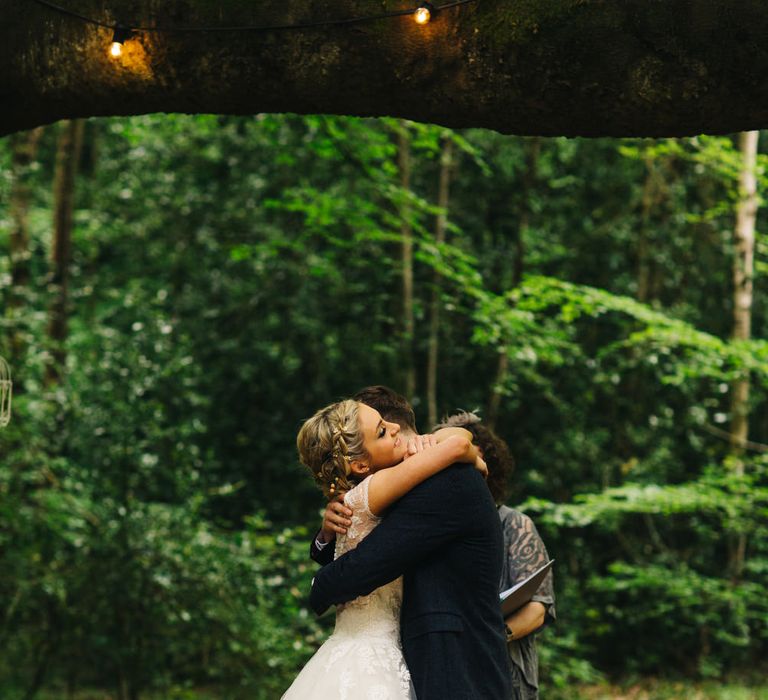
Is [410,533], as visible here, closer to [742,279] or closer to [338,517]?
[338,517]

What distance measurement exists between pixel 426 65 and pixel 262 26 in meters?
0.43

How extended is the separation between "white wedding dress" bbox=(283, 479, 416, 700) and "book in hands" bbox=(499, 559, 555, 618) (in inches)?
23.3

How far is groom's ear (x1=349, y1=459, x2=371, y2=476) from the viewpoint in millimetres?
2349

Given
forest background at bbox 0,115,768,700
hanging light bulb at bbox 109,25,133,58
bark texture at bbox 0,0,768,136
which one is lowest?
forest background at bbox 0,115,768,700

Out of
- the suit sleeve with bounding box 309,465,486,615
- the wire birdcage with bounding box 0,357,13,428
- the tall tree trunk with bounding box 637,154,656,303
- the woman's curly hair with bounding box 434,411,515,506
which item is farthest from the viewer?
the tall tree trunk with bounding box 637,154,656,303

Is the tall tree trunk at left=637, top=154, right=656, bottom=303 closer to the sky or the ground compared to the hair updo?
closer to the sky

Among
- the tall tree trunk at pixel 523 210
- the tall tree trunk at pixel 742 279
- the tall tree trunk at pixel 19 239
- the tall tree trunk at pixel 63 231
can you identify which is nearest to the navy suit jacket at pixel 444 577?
the tall tree trunk at pixel 19 239

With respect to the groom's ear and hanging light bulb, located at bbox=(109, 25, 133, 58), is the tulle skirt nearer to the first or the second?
the groom's ear

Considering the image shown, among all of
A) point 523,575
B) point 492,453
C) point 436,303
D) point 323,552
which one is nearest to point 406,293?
point 436,303

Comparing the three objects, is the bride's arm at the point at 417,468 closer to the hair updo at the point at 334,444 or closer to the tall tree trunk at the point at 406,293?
the hair updo at the point at 334,444

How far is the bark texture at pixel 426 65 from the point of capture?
2.06m

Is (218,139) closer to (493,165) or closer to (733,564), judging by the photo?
(493,165)

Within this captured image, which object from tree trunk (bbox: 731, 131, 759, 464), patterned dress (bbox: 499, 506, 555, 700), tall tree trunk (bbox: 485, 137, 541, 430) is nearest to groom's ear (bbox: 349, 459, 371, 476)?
patterned dress (bbox: 499, 506, 555, 700)

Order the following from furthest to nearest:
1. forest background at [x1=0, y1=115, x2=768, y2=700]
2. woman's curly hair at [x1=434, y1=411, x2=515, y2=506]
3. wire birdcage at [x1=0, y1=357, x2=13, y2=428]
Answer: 1. forest background at [x1=0, y1=115, x2=768, y2=700]
2. woman's curly hair at [x1=434, y1=411, x2=515, y2=506]
3. wire birdcage at [x1=0, y1=357, x2=13, y2=428]
